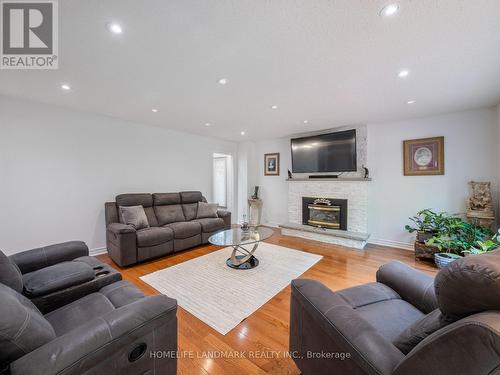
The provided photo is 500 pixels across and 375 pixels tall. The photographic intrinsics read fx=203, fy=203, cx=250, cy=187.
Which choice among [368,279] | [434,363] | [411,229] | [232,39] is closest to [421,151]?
[411,229]

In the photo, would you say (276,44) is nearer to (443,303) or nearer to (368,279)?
(443,303)

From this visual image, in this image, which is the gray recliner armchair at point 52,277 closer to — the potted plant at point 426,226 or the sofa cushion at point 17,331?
the sofa cushion at point 17,331

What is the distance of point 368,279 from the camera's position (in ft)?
8.73

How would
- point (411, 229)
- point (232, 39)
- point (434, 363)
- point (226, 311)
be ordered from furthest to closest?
point (411, 229) → point (226, 311) → point (232, 39) → point (434, 363)

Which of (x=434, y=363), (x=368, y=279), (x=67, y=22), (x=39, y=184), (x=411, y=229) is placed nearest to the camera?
(x=434, y=363)

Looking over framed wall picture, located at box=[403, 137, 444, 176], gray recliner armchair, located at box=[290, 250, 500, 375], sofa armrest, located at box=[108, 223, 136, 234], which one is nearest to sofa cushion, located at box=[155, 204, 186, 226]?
sofa armrest, located at box=[108, 223, 136, 234]

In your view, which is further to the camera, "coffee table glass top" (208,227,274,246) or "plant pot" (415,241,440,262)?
"plant pot" (415,241,440,262)

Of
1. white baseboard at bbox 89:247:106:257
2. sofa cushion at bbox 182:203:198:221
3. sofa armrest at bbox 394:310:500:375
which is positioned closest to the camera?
sofa armrest at bbox 394:310:500:375

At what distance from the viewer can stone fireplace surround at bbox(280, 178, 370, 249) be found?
4031mm

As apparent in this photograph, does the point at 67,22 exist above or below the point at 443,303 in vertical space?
above

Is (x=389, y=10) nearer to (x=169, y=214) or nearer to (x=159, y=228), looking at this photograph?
(x=159, y=228)

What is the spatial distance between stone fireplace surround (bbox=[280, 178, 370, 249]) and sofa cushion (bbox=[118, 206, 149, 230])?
2.96m

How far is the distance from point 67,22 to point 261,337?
2849 mm
